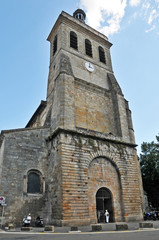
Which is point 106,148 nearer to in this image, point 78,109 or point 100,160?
point 100,160

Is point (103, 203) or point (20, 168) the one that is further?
point (103, 203)

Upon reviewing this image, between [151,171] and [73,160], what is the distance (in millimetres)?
18750

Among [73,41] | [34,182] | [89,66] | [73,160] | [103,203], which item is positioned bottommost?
[103,203]

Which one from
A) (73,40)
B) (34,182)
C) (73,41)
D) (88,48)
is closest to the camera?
(34,182)

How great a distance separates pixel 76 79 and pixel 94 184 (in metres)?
9.43

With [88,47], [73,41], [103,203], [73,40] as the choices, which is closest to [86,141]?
[103,203]

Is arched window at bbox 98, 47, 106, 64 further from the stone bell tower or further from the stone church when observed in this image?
the stone church

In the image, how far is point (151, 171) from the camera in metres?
28.0

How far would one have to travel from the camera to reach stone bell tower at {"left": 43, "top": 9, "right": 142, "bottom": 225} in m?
12.7

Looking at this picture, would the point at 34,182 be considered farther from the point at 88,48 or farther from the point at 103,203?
the point at 88,48

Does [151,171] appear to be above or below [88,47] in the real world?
below

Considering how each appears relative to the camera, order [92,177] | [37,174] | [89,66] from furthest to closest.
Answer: [89,66]
[37,174]
[92,177]

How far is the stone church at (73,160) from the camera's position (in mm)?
12562

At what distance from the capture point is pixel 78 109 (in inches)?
664
